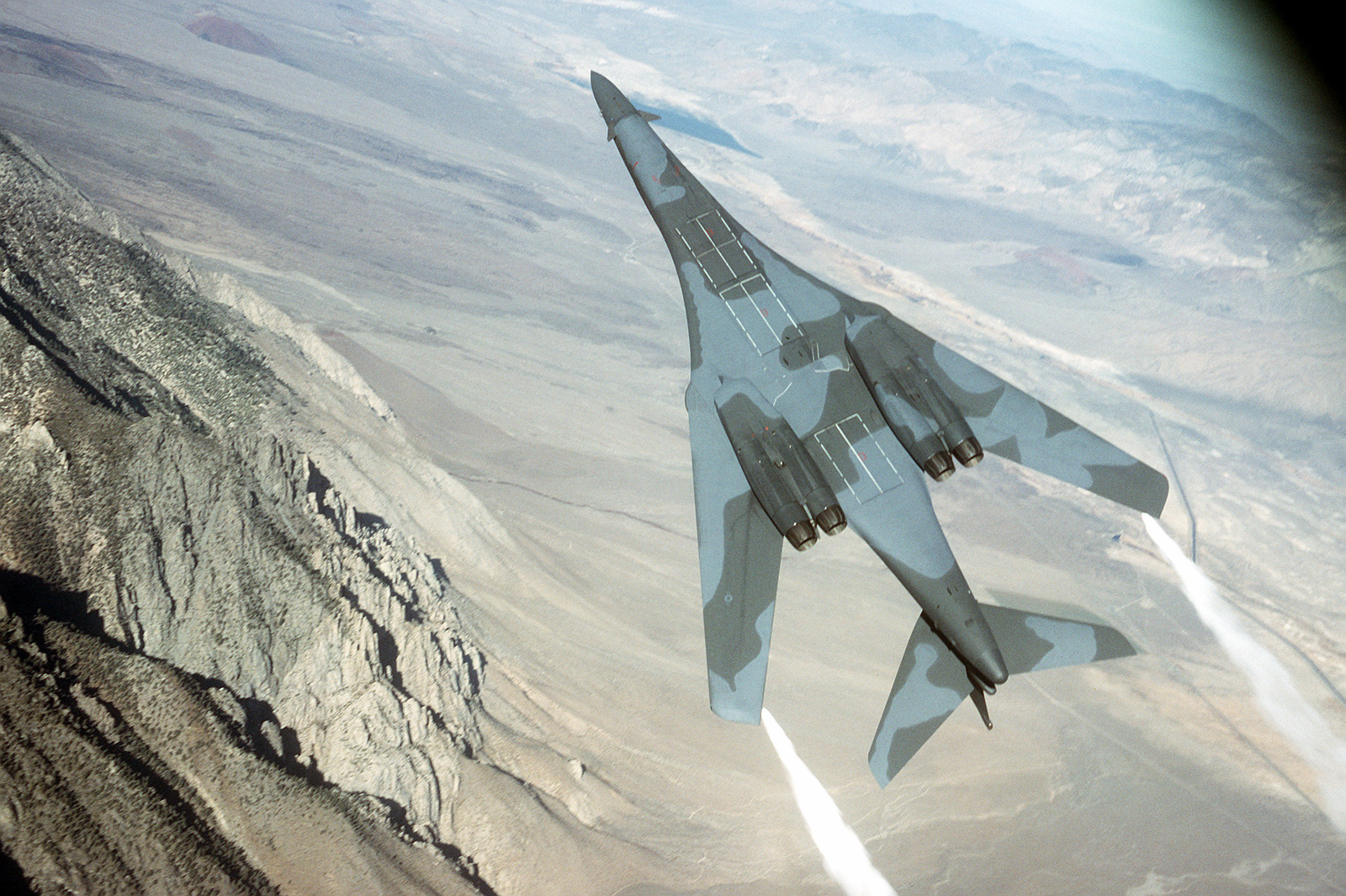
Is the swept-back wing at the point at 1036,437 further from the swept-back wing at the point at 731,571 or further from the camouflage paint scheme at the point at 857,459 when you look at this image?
the swept-back wing at the point at 731,571

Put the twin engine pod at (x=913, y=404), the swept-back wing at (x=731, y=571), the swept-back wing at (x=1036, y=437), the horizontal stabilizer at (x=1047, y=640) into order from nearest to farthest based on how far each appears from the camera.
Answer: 1. the horizontal stabilizer at (x=1047, y=640)
2. the swept-back wing at (x=731, y=571)
3. the twin engine pod at (x=913, y=404)
4. the swept-back wing at (x=1036, y=437)

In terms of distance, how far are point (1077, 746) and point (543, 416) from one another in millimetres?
56366

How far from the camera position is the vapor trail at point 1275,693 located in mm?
66062

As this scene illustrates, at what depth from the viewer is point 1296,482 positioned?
121375 millimetres

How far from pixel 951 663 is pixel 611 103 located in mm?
32582

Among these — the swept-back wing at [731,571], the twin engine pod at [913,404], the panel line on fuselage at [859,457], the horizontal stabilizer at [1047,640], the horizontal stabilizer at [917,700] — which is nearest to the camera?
the horizontal stabilizer at [917,700]

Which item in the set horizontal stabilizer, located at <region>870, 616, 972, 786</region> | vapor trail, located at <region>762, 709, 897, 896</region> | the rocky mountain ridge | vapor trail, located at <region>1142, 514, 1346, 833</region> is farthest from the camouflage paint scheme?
vapor trail, located at <region>1142, 514, 1346, 833</region>

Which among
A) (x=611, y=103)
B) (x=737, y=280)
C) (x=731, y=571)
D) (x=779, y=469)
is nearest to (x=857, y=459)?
(x=779, y=469)

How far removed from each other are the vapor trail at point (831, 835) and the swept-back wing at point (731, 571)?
91.8ft

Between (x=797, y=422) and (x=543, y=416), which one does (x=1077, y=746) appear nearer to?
(x=797, y=422)

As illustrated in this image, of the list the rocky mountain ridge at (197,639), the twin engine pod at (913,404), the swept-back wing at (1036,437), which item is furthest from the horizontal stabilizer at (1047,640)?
the rocky mountain ridge at (197,639)

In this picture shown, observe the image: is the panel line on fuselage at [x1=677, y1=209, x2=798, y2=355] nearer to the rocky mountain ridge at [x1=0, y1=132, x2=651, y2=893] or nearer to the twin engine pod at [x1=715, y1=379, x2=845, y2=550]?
the twin engine pod at [x1=715, y1=379, x2=845, y2=550]

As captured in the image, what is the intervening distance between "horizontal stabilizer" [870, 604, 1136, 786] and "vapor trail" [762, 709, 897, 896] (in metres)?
27.3

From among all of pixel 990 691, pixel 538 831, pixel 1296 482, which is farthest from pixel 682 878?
pixel 1296 482
